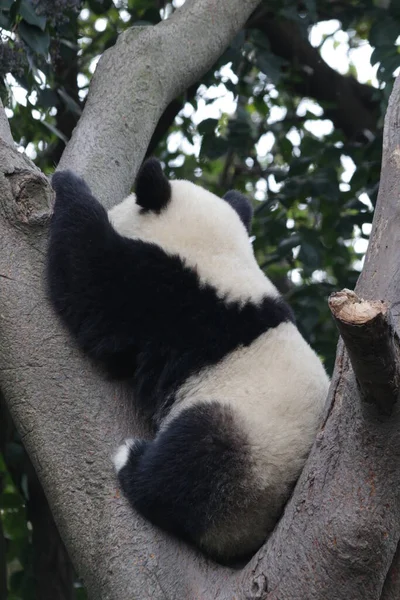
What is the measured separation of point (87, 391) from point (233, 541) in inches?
26.2

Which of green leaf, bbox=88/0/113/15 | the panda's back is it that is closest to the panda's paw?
the panda's back

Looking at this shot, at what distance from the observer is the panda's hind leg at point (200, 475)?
8.05 feet

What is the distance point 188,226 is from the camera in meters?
3.24

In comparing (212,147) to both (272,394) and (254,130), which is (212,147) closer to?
(254,130)

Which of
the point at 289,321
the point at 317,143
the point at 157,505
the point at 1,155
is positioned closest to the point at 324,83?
the point at 317,143

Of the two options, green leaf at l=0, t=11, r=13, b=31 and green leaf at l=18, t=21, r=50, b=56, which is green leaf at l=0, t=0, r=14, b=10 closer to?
green leaf at l=0, t=11, r=13, b=31

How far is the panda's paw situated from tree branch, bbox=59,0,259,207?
4.02 feet

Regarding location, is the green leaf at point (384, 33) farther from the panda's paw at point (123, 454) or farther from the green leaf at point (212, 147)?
the panda's paw at point (123, 454)

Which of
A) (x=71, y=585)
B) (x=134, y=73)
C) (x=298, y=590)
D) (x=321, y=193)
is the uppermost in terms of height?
(x=134, y=73)

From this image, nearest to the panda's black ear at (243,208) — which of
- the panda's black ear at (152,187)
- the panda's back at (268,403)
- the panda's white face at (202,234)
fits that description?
the panda's white face at (202,234)

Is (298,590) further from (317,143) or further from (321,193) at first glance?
(317,143)

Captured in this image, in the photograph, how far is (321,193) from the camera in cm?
505

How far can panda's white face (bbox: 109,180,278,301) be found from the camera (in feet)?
9.98

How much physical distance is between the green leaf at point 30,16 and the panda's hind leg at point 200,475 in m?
1.82
